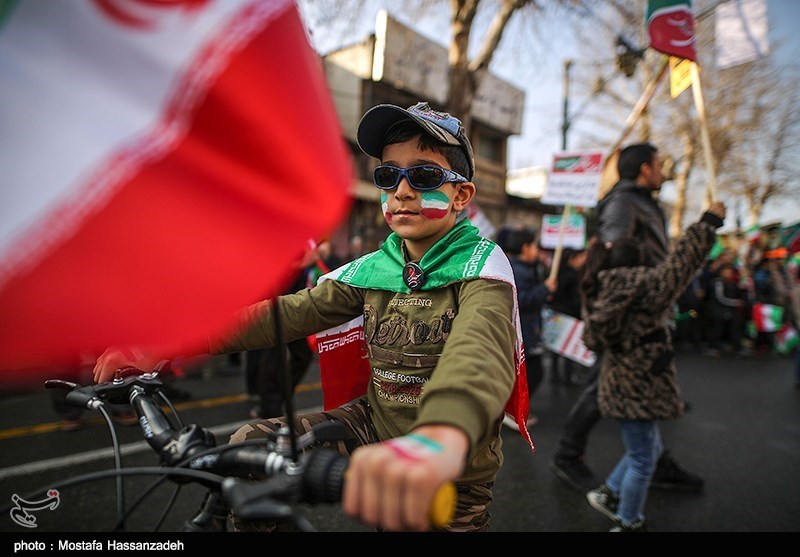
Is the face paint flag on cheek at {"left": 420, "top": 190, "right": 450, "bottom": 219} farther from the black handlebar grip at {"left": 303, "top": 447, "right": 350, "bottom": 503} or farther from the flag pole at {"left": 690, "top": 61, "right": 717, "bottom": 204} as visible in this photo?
the flag pole at {"left": 690, "top": 61, "right": 717, "bottom": 204}

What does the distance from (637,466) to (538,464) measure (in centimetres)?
129

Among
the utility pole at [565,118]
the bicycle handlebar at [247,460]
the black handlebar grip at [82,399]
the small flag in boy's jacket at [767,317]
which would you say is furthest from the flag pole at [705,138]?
the utility pole at [565,118]

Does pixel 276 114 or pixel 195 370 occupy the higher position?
pixel 276 114

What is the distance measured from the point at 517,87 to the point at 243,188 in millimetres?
22271

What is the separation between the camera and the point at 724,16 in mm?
4238

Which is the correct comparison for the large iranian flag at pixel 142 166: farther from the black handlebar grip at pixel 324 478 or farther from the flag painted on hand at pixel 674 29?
the flag painted on hand at pixel 674 29

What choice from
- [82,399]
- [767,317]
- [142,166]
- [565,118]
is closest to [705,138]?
[142,166]

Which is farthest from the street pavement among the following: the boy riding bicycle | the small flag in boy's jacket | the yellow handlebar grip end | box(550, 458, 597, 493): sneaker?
the small flag in boy's jacket

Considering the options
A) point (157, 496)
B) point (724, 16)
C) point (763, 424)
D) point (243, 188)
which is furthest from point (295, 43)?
point (763, 424)

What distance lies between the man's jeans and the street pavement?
29 centimetres

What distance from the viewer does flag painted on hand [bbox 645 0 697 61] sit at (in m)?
3.54

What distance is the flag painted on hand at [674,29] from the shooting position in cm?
354

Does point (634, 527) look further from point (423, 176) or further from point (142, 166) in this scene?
point (142, 166)

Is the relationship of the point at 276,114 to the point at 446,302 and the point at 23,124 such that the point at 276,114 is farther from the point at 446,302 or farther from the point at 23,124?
the point at 446,302
